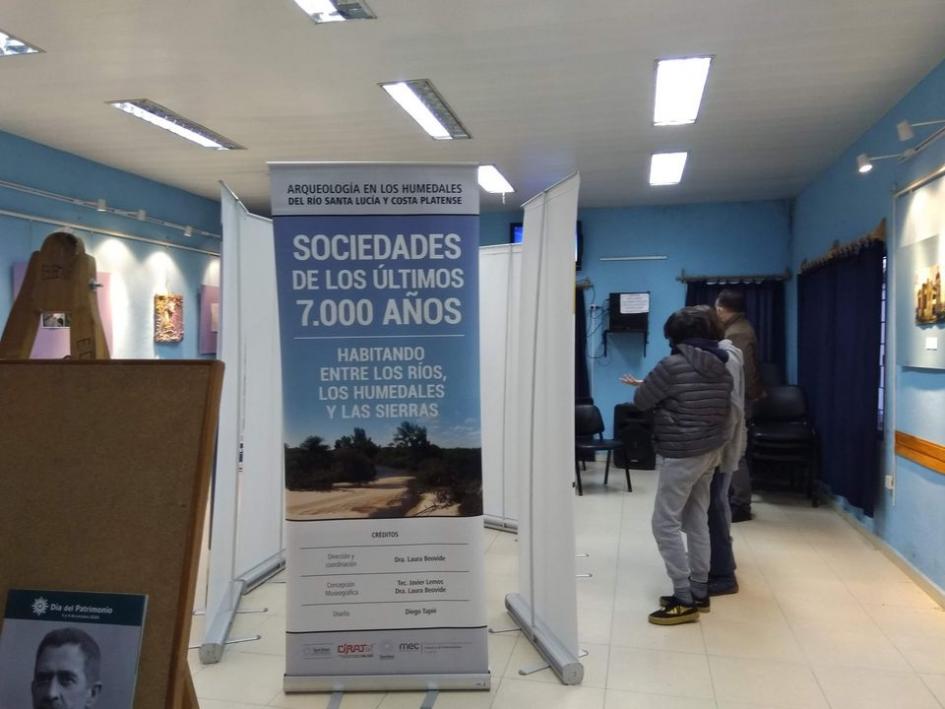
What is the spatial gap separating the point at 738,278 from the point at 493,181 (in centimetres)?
293

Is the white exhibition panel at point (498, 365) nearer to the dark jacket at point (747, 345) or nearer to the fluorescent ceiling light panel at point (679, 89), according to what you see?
the fluorescent ceiling light panel at point (679, 89)

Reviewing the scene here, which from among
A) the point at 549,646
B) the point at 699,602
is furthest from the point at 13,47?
the point at 699,602

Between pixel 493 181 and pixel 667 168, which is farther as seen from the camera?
pixel 493 181

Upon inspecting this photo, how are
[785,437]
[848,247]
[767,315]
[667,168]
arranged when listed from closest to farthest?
[848,247] < [785,437] < [667,168] < [767,315]

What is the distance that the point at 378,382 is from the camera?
8.30ft

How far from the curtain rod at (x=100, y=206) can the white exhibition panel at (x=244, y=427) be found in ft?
8.63

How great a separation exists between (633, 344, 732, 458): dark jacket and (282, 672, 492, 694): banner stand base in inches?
52.3

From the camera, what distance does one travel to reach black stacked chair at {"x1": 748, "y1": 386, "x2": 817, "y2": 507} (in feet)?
17.9

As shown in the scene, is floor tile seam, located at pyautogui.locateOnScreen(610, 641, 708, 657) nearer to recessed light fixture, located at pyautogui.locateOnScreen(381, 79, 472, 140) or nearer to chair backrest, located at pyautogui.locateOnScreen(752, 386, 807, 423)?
recessed light fixture, located at pyautogui.locateOnScreen(381, 79, 472, 140)

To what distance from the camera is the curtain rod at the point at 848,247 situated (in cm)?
427

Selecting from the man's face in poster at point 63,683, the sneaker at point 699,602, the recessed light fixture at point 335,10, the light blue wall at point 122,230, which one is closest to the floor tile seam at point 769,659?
the sneaker at point 699,602

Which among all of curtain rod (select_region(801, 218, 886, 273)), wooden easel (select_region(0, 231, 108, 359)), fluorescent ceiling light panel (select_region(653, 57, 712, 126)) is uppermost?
fluorescent ceiling light panel (select_region(653, 57, 712, 126))

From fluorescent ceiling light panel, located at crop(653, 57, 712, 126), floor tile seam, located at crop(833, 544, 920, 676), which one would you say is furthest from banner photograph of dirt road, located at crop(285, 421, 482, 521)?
fluorescent ceiling light panel, located at crop(653, 57, 712, 126)

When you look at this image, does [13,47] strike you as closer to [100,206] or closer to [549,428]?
[100,206]
